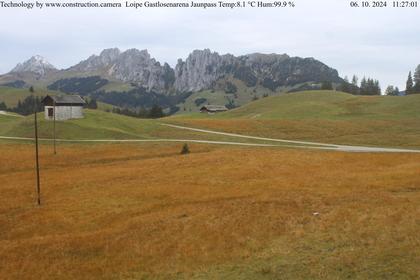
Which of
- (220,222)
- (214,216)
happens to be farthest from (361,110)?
(220,222)

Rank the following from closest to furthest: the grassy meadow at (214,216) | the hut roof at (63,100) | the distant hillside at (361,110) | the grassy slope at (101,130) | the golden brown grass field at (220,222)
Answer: the golden brown grass field at (220,222)
the grassy meadow at (214,216)
the grassy slope at (101,130)
the hut roof at (63,100)
the distant hillside at (361,110)

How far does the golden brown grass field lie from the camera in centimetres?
2566

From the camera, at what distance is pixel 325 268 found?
23828 millimetres

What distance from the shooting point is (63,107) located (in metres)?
114

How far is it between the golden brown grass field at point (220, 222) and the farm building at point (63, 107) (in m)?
54.0

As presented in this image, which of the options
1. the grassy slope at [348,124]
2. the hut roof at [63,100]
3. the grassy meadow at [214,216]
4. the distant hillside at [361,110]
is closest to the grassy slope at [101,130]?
the hut roof at [63,100]

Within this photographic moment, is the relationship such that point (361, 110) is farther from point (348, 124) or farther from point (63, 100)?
point (63, 100)

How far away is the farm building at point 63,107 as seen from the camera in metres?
112

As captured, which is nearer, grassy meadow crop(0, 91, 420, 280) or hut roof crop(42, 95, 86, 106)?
grassy meadow crop(0, 91, 420, 280)

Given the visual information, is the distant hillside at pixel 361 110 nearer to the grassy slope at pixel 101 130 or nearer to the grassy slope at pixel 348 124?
the grassy slope at pixel 348 124

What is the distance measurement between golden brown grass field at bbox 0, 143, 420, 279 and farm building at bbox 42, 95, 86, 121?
2125 inches

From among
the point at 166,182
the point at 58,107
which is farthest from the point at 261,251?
the point at 58,107

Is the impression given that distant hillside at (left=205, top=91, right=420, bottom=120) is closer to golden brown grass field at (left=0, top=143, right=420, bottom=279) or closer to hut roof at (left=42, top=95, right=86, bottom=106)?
hut roof at (left=42, top=95, right=86, bottom=106)

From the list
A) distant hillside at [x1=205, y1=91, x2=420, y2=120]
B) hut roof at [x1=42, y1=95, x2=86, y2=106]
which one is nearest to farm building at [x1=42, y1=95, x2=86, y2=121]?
hut roof at [x1=42, y1=95, x2=86, y2=106]
